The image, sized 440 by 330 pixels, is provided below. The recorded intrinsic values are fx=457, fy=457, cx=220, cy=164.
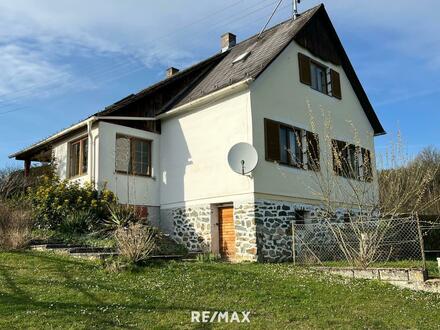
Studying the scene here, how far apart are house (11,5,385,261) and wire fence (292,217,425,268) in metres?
0.70

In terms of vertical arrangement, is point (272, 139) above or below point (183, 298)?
above

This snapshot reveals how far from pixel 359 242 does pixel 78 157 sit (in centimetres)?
1102

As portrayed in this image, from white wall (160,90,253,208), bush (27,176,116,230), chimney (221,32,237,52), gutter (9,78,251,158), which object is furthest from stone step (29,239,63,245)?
chimney (221,32,237,52)

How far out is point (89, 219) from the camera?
48.1 feet

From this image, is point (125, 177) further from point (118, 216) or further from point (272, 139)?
point (272, 139)

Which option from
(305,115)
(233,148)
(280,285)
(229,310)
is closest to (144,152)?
(233,148)

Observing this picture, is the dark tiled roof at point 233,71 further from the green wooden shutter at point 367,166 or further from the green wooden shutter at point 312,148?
the green wooden shutter at point 367,166

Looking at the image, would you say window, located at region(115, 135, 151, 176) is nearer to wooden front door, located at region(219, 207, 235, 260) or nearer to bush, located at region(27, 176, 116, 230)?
bush, located at region(27, 176, 116, 230)

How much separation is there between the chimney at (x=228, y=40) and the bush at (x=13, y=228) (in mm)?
12264

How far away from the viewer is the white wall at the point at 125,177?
51.9ft

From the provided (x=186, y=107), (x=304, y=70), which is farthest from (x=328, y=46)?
(x=186, y=107)

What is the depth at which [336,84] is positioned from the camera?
19047mm

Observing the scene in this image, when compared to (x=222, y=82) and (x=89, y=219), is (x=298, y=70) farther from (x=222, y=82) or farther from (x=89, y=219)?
(x=89, y=219)

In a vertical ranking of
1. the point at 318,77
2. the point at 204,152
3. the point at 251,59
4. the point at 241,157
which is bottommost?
the point at 241,157
